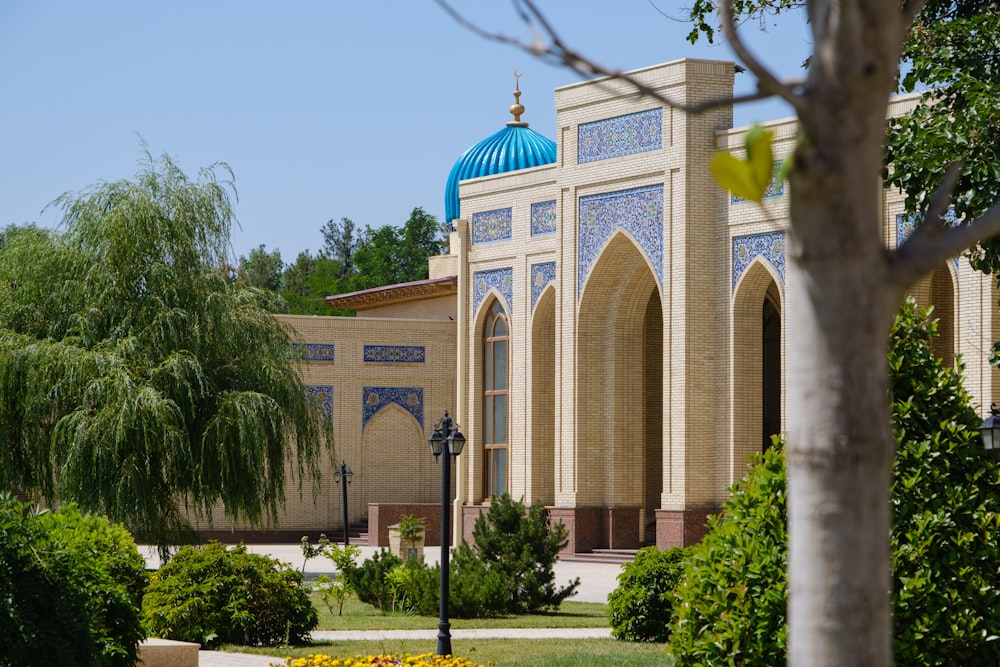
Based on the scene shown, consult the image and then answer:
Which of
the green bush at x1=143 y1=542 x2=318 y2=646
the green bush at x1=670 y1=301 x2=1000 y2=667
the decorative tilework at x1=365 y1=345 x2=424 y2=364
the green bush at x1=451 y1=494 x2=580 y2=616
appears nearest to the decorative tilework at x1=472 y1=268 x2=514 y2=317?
the decorative tilework at x1=365 y1=345 x2=424 y2=364

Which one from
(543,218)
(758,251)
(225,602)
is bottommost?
(225,602)

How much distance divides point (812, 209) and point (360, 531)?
3291 centimetres

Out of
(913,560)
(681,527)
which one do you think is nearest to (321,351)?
(681,527)

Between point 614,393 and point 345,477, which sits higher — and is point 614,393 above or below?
above

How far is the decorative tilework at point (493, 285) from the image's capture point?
3034 cm

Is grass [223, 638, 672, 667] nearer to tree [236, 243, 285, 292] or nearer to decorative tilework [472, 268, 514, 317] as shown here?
decorative tilework [472, 268, 514, 317]

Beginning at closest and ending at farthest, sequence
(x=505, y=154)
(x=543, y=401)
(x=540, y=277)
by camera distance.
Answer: (x=540, y=277) → (x=543, y=401) → (x=505, y=154)

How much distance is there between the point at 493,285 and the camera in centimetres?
3072

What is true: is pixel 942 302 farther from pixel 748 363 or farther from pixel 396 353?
pixel 396 353

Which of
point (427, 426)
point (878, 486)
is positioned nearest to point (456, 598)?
point (878, 486)

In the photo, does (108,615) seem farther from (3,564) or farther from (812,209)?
(812,209)

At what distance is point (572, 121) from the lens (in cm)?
2806

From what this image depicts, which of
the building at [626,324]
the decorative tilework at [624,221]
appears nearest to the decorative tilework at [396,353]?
the building at [626,324]

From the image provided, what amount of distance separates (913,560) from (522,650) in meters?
7.36
